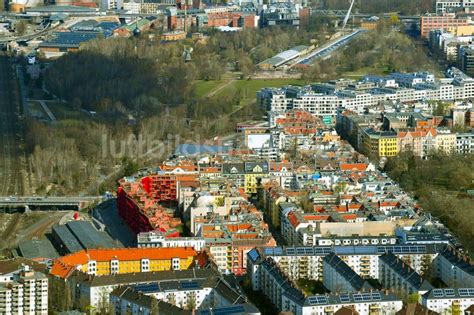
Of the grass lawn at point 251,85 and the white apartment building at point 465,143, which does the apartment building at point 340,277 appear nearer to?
the white apartment building at point 465,143

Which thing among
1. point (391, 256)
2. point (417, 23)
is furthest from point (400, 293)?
point (417, 23)

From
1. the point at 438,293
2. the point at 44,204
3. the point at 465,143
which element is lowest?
the point at 44,204

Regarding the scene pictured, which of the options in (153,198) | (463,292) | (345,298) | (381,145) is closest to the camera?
(345,298)

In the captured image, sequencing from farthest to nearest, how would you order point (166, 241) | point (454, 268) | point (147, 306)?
point (166, 241), point (454, 268), point (147, 306)

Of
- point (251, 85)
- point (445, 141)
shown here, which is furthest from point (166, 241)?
point (251, 85)

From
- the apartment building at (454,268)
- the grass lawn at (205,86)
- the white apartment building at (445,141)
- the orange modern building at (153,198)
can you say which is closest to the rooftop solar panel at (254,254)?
the orange modern building at (153,198)

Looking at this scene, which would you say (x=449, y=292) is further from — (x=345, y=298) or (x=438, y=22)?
(x=438, y=22)

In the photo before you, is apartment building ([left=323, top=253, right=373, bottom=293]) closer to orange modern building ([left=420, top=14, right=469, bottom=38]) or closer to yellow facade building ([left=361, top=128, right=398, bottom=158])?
yellow facade building ([left=361, top=128, right=398, bottom=158])
